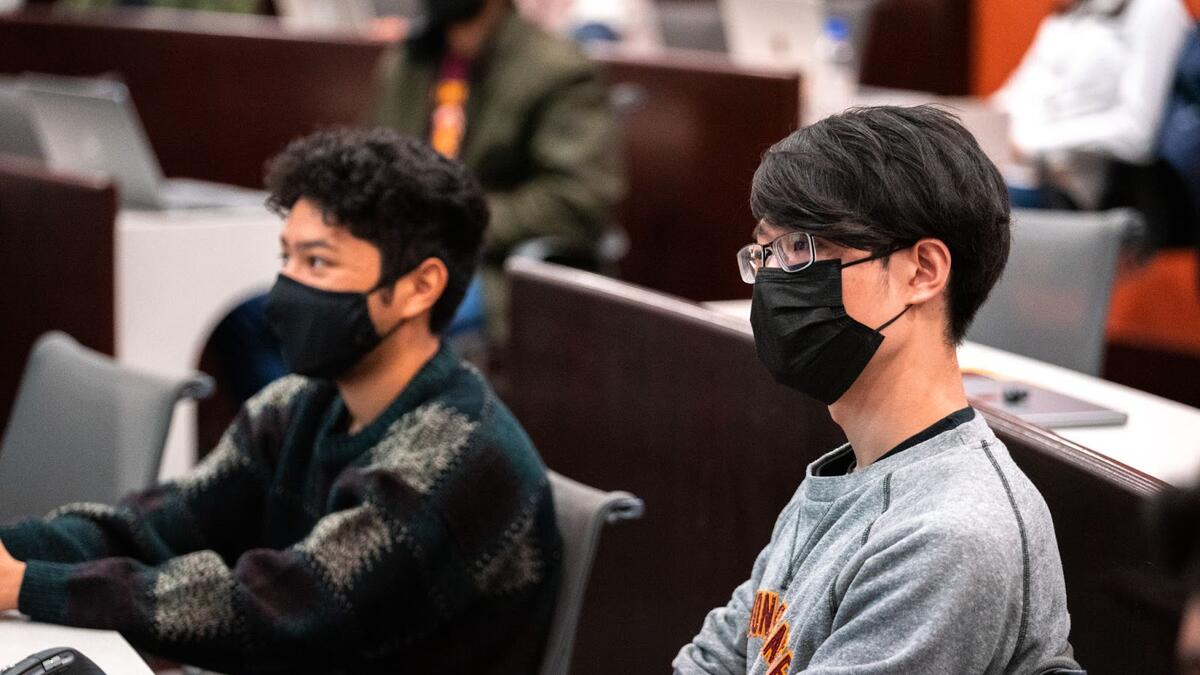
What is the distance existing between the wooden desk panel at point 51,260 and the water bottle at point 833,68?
8.29 ft

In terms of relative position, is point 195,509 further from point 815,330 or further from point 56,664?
point 815,330

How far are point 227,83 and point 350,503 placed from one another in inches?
153

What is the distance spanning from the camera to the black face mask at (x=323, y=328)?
1.93 metres

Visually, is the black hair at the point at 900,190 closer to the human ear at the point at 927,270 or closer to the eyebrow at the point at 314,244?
the human ear at the point at 927,270

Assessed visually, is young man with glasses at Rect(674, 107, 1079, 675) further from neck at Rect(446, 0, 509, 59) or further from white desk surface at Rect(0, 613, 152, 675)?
neck at Rect(446, 0, 509, 59)

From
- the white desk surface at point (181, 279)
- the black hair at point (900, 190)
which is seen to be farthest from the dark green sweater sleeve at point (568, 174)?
the black hair at point (900, 190)

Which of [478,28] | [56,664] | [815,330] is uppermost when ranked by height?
[815,330]

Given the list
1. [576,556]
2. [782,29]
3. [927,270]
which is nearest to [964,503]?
[927,270]

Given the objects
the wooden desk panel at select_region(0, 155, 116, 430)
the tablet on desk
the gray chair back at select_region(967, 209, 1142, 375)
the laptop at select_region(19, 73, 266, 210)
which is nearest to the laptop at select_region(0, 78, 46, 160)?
the laptop at select_region(19, 73, 266, 210)

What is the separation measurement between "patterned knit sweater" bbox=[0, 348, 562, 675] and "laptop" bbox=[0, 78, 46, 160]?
2.30 m

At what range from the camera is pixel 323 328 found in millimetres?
1929

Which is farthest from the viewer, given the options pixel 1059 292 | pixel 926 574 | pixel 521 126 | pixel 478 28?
pixel 478 28

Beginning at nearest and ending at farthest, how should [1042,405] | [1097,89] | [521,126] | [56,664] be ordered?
[56,664]
[1042,405]
[521,126]
[1097,89]

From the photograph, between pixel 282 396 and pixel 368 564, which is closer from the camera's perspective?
pixel 368 564
